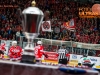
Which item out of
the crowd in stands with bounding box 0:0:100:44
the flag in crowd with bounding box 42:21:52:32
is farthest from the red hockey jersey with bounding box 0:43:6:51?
the flag in crowd with bounding box 42:21:52:32

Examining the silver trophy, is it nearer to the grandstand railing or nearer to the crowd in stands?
the grandstand railing

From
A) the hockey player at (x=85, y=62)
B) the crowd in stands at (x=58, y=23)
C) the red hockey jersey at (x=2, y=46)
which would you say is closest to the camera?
the hockey player at (x=85, y=62)

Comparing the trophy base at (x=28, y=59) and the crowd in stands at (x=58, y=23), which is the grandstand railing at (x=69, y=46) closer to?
the crowd in stands at (x=58, y=23)

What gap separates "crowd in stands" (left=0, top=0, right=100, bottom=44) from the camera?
18.0 m

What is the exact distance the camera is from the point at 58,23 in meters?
19.7

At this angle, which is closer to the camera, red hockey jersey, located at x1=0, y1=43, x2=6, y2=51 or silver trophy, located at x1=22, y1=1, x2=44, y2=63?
silver trophy, located at x1=22, y1=1, x2=44, y2=63

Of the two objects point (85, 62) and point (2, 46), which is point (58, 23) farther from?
point (85, 62)

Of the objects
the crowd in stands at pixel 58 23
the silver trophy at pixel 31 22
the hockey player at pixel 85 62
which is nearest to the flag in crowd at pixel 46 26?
the crowd in stands at pixel 58 23

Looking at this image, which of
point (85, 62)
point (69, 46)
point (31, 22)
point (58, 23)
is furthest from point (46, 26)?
point (31, 22)

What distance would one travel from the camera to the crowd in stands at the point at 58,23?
709 inches

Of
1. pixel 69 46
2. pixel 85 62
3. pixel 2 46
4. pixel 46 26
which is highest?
pixel 46 26

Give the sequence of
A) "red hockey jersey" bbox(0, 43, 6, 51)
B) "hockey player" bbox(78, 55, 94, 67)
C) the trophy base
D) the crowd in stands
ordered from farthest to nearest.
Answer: the crowd in stands < "red hockey jersey" bbox(0, 43, 6, 51) < "hockey player" bbox(78, 55, 94, 67) < the trophy base

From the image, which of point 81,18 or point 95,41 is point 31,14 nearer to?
point 95,41

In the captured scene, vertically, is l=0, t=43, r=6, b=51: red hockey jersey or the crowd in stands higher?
the crowd in stands
